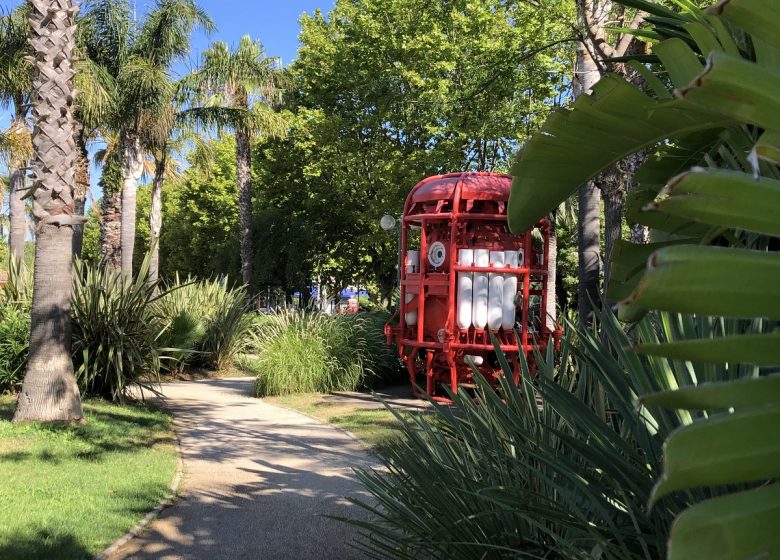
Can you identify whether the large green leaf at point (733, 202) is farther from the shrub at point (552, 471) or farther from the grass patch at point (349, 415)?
the grass patch at point (349, 415)

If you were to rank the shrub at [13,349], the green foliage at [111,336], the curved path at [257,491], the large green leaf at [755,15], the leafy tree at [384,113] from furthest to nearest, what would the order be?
1. the leafy tree at [384,113]
2. the shrub at [13,349]
3. the green foliage at [111,336]
4. the curved path at [257,491]
5. the large green leaf at [755,15]

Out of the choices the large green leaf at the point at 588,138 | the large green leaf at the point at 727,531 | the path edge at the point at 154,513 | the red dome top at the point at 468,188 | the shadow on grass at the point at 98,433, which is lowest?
the path edge at the point at 154,513

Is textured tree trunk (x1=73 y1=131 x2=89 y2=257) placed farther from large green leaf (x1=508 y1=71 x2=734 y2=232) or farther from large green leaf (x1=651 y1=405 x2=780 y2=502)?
large green leaf (x1=651 y1=405 x2=780 y2=502)

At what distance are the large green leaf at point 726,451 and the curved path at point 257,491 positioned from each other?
124 inches

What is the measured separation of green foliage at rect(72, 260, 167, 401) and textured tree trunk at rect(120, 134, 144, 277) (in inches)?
368

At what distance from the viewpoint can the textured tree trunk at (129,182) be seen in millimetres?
20672

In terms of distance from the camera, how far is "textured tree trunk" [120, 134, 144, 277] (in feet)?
67.8

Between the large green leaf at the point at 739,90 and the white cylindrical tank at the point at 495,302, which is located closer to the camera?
the large green leaf at the point at 739,90

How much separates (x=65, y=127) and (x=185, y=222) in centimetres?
3635

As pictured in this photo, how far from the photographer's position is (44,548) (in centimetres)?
481

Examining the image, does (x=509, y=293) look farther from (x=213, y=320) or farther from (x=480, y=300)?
(x=213, y=320)

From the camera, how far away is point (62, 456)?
7379 millimetres

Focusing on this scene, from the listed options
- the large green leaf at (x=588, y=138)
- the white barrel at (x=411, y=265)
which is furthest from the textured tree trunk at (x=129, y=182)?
the large green leaf at (x=588, y=138)

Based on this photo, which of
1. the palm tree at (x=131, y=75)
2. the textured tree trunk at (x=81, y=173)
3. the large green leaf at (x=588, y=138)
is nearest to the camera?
the large green leaf at (x=588, y=138)
